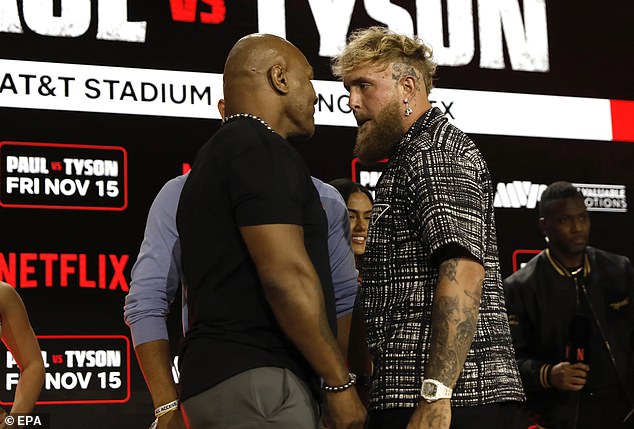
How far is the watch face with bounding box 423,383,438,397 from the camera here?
5.55ft

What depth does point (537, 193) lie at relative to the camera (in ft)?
13.5

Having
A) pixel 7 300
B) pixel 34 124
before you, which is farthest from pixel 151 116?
pixel 7 300

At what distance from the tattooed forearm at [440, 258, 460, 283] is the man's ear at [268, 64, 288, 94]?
43 cm

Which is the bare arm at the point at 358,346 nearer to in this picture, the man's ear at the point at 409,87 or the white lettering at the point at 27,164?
the man's ear at the point at 409,87

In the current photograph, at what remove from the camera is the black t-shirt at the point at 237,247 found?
1.61m

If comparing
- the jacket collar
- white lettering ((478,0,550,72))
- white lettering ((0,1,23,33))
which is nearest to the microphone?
the jacket collar

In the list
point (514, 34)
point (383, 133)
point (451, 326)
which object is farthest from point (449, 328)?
point (514, 34)

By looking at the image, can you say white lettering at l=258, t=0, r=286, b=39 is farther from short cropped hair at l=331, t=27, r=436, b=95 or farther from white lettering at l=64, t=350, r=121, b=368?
short cropped hair at l=331, t=27, r=436, b=95

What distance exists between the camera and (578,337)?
3627 mm

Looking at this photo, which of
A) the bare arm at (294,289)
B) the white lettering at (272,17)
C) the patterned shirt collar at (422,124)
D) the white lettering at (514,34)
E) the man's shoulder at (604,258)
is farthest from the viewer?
the white lettering at (514,34)

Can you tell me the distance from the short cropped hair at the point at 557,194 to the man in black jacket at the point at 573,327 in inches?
0.6

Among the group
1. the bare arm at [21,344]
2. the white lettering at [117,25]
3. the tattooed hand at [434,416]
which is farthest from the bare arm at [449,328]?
the white lettering at [117,25]

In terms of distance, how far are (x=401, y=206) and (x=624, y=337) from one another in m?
2.23

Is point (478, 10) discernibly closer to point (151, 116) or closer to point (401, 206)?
point (151, 116)
